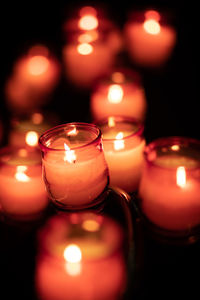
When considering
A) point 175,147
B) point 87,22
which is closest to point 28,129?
point 175,147

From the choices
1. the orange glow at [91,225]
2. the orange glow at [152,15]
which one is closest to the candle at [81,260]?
the orange glow at [91,225]

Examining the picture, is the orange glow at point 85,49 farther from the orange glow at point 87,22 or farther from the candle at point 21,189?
the candle at point 21,189

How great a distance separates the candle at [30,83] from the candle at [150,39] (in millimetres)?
383

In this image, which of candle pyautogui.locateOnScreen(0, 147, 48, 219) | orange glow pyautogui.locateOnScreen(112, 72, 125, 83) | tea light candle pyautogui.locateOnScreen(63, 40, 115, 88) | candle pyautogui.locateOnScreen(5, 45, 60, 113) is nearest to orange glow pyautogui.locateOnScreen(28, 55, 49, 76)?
candle pyautogui.locateOnScreen(5, 45, 60, 113)

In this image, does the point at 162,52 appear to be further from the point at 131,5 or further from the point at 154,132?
the point at 131,5

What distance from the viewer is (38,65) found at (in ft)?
5.67

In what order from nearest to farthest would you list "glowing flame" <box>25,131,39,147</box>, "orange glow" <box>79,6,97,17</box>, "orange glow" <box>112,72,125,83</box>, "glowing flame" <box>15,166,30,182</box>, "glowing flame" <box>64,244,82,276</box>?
"glowing flame" <box>64,244,82,276</box>, "glowing flame" <box>15,166,30,182</box>, "glowing flame" <box>25,131,39,147</box>, "orange glow" <box>112,72,125,83</box>, "orange glow" <box>79,6,97,17</box>

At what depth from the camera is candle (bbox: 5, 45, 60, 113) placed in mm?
1693

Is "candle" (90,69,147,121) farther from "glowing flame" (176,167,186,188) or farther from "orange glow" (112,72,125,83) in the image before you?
"glowing flame" (176,167,186,188)

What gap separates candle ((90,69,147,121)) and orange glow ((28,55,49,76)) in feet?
1.52

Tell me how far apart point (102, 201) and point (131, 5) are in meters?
2.04

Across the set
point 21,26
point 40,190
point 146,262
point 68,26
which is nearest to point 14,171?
point 40,190

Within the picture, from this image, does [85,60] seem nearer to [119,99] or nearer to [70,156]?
[119,99]

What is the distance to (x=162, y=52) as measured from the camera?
5.46ft
